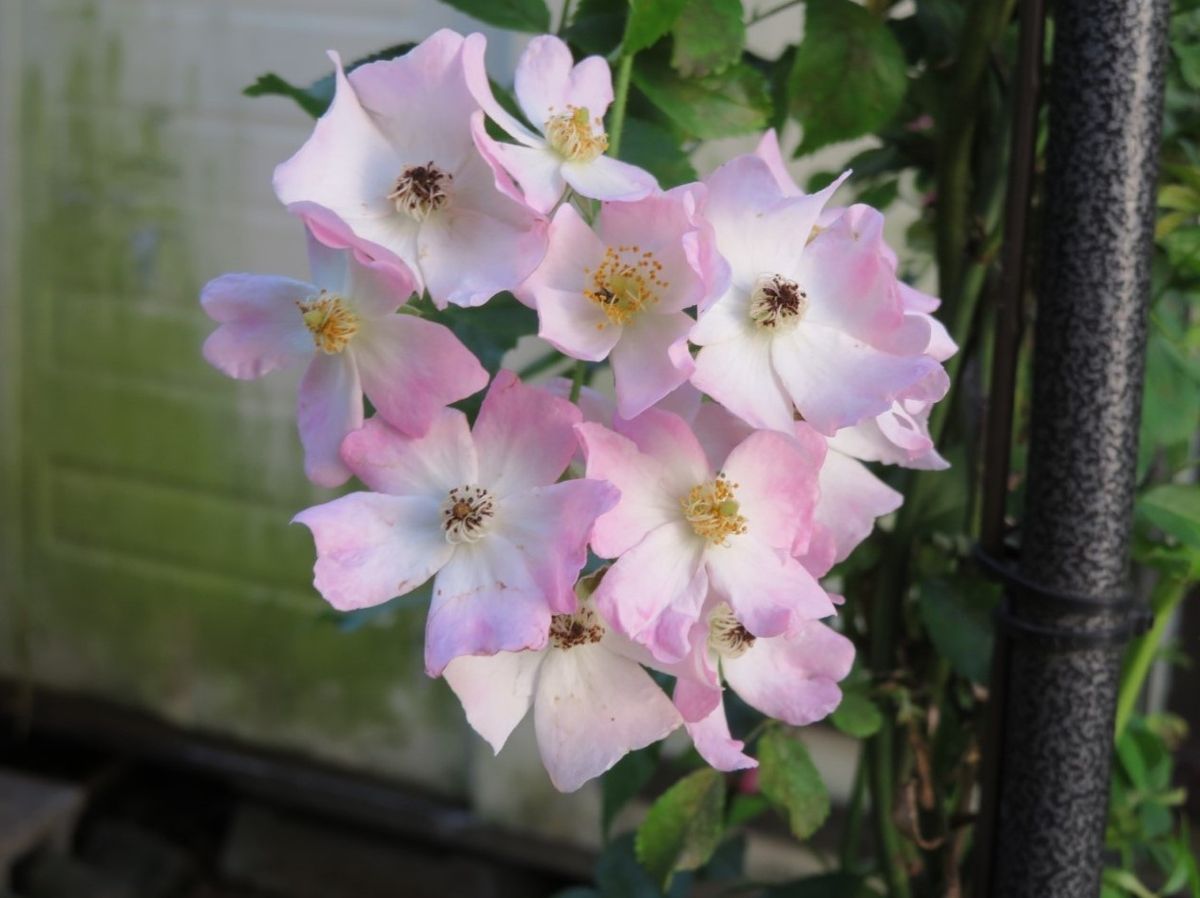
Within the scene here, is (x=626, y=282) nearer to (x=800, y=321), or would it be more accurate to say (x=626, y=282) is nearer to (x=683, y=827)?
(x=800, y=321)

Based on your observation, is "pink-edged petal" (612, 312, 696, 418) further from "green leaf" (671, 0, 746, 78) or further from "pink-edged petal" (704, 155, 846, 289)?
"green leaf" (671, 0, 746, 78)

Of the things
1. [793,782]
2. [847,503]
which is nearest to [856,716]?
[793,782]

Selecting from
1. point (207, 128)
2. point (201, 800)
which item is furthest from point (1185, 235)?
point (201, 800)

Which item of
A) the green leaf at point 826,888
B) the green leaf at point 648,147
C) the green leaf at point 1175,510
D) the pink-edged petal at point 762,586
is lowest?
the green leaf at point 826,888

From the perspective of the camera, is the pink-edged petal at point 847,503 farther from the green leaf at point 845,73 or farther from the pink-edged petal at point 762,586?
the green leaf at point 845,73

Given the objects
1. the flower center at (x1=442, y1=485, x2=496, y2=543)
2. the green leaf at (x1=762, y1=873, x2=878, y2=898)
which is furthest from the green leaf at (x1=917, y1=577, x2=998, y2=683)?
the flower center at (x1=442, y1=485, x2=496, y2=543)

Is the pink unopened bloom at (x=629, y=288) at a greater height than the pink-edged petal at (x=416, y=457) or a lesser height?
greater

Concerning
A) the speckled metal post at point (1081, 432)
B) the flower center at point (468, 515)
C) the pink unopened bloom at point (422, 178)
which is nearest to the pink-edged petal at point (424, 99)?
the pink unopened bloom at point (422, 178)
